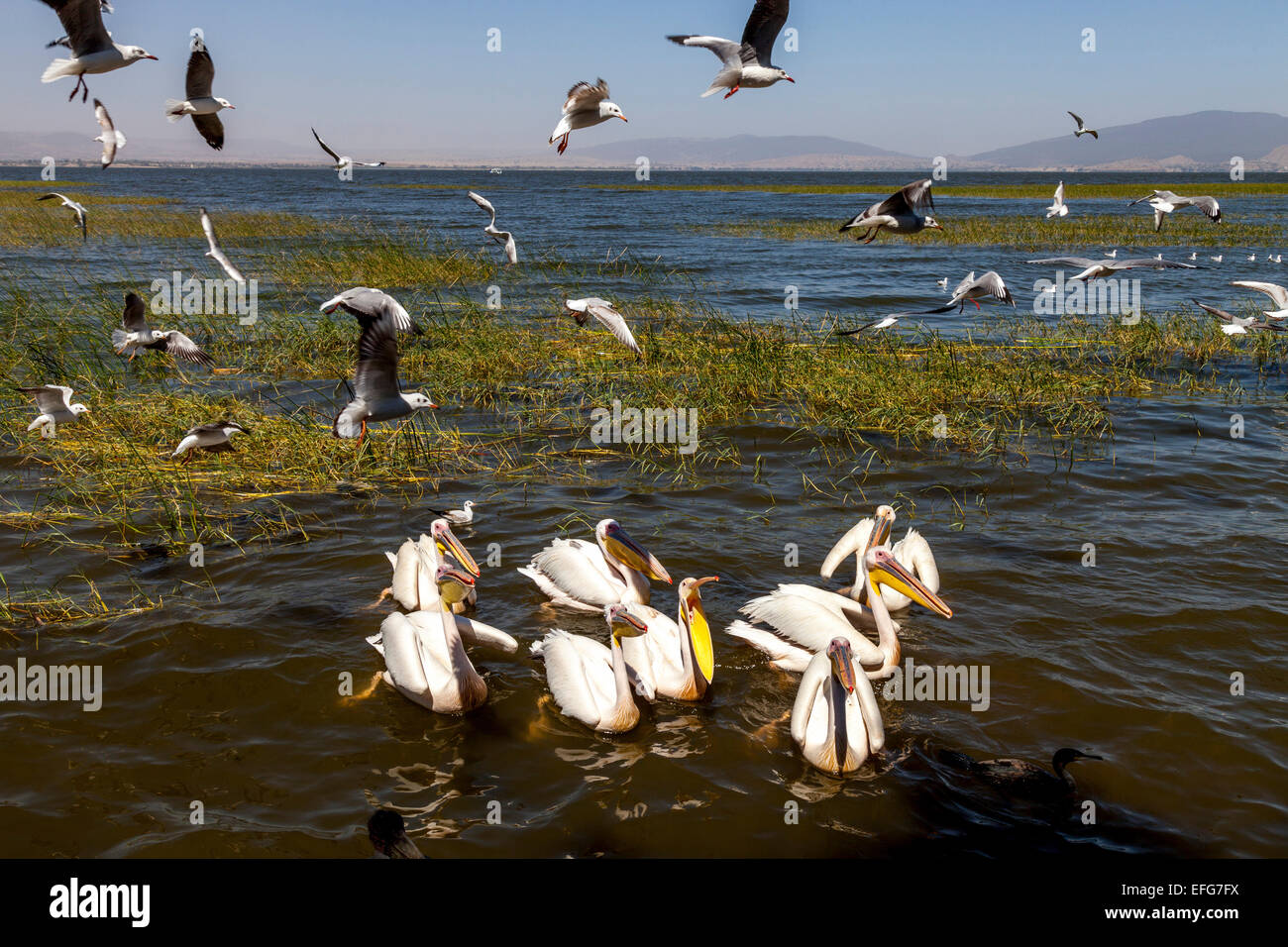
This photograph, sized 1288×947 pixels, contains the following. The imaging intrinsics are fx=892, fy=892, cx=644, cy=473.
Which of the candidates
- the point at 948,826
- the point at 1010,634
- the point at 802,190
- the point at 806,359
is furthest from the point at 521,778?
the point at 802,190

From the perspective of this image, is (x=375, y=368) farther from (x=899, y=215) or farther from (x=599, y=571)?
(x=899, y=215)

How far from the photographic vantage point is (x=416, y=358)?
1175 centimetres

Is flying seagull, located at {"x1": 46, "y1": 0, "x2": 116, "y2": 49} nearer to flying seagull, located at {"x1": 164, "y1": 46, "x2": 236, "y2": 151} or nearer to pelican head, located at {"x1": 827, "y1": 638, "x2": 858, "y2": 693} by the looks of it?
flying seagull, located at {"x1": 164, "y1": 46, "x2": 236, "y2": 151}

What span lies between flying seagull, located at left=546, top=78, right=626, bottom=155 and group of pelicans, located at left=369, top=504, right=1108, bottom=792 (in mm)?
4163

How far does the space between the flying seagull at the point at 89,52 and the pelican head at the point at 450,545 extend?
4606 millimetres

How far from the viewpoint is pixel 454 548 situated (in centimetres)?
553

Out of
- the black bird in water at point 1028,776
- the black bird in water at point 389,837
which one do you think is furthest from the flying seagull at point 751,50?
the black bird in water at point 389,837

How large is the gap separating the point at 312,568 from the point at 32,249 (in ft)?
76.1

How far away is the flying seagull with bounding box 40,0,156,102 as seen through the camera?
6879 mm

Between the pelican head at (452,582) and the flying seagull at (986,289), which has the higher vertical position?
the flying seagull at (986,289)

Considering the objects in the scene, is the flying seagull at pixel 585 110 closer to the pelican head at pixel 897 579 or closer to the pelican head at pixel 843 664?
the pelican head at pixel 897 579

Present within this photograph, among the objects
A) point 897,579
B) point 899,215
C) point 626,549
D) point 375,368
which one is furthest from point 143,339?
point 897,579

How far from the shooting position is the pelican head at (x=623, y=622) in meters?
4.90
